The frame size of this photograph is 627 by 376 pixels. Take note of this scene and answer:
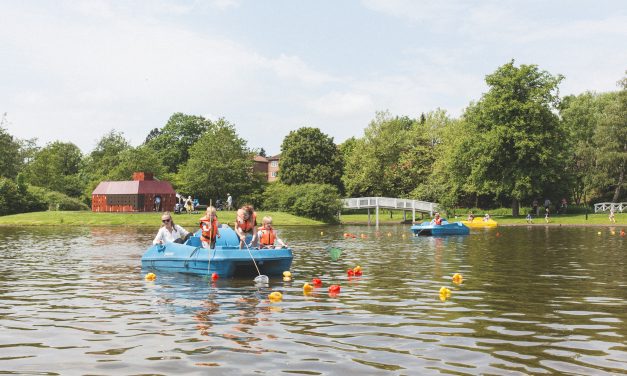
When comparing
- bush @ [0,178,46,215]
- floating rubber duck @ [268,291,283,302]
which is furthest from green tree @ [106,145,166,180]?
floating rubber duck @ [268,291,283,302]

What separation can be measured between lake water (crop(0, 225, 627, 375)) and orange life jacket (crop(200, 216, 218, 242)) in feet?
4.34

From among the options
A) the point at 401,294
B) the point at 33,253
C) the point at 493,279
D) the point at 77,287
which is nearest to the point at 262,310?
the point at 401,294

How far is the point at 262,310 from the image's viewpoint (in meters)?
11.8

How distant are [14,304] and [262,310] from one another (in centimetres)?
525

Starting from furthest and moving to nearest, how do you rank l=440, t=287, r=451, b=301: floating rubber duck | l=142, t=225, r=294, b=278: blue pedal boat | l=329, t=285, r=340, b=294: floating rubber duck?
l=142, t=225, r=294, b=278: blue pedal boat < l=329, t=285, r=340, b=294: floating rubber duck < l=440, t=287, r=451, b=301: floating rubber duck

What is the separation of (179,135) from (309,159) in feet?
99.2

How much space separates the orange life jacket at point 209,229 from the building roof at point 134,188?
5228cm

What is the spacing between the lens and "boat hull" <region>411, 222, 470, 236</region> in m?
38.9

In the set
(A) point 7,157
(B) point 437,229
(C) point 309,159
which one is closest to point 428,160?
(C) point 309,159

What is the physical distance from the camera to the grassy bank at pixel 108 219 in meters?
57.2

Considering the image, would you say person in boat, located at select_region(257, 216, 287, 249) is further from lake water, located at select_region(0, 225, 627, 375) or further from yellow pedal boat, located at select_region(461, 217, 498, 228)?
yellow pedal boat, located at select_region(461, 217, 498, 228)

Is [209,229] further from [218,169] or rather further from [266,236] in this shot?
[218,169]

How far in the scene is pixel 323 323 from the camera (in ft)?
34.1

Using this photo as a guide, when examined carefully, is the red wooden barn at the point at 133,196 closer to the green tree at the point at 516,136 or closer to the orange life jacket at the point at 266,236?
the green tree at the point at 516,136
